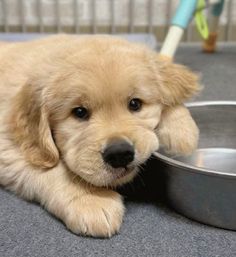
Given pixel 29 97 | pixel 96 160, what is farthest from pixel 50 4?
pixel 96 160

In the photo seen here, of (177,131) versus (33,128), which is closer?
(33,128)

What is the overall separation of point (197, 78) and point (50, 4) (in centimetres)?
213

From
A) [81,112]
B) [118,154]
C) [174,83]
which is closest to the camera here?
[118,154]

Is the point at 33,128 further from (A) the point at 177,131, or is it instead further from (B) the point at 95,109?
(A) the point at 177,131

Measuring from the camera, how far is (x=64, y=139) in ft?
4.31

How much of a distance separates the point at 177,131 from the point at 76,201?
1.28 ft

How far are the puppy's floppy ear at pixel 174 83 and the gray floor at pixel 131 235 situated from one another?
264 millimetres

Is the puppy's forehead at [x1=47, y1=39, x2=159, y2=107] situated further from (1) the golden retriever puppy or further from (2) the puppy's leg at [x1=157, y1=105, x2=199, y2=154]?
(2) the puppy's leg at [x1=157, y1=105, x2=199, y2=154]

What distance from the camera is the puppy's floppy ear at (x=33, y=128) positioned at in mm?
1321

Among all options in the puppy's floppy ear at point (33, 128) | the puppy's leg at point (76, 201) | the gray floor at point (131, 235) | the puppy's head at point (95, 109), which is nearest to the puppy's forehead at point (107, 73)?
the puppy's head at point (95, 109)

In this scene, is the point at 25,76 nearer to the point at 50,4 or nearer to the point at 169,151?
the point at 169,151

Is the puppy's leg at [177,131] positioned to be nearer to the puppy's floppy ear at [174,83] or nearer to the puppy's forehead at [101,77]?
the puppy's floppy ear at [174,83]

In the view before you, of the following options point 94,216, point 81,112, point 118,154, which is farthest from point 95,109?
point 94,216

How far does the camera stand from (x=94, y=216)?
1.22 metres
